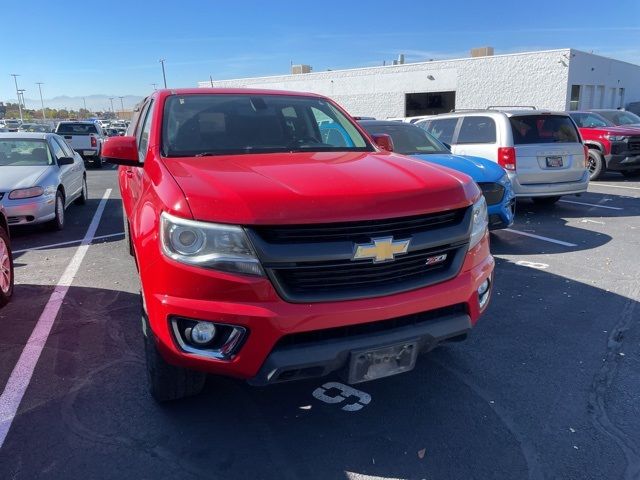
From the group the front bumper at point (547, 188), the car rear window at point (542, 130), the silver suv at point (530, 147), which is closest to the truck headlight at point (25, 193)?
the silver suv at point (530, 147)

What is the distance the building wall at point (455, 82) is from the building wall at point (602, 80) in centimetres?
116

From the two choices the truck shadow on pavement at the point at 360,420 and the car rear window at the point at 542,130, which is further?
the car rear window at the point at 542,130

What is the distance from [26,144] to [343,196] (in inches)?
319

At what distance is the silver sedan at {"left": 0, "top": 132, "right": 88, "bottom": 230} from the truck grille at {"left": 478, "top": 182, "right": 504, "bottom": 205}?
19.9 feet

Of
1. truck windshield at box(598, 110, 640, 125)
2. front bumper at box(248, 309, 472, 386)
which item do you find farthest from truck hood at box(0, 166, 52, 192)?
truck windshield at box(598, 110, 640, 125)

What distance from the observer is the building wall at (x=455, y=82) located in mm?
26438

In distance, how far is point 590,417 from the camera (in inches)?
116

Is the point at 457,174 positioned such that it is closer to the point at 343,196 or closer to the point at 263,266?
the point at 343,196

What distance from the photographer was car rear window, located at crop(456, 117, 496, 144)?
8.29 metres

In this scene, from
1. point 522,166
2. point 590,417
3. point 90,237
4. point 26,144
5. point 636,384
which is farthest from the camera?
point 26,144

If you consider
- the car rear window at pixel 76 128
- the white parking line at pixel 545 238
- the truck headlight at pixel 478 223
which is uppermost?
the car rear window at pixel 76 128

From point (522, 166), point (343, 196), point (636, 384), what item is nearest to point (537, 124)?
point (522, 166)

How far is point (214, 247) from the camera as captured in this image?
2.36 metres

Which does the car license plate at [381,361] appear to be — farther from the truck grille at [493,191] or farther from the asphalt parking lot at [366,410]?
the truck grille at [493,191]
